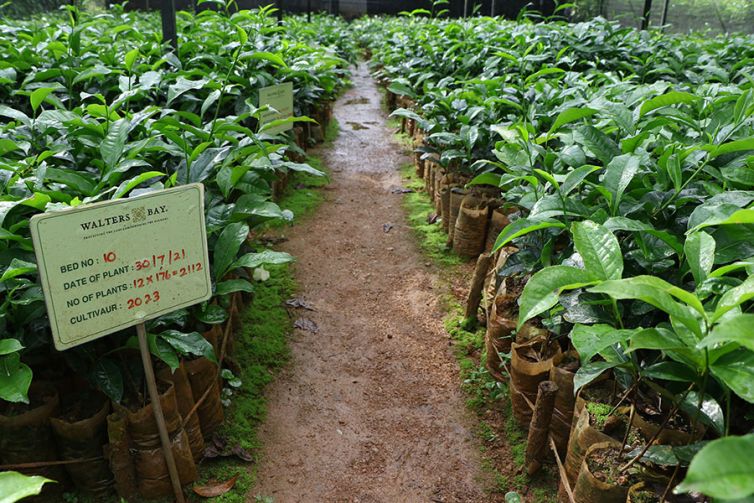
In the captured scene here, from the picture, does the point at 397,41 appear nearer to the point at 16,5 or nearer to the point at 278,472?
the point at 278,472

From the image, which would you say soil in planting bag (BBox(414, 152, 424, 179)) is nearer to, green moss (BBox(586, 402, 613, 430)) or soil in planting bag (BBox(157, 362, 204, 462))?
soil in planting bag (BBox(157, 362, 204, 462))

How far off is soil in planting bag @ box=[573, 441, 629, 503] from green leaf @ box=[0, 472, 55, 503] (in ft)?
4.43

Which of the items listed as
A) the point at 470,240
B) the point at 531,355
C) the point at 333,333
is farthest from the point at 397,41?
the point at 531,355

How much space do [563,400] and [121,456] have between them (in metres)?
1.48

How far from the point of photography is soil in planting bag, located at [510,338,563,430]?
7.22ft

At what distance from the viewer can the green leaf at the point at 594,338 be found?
136cm

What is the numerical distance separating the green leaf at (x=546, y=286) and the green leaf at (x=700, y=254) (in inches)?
9.6

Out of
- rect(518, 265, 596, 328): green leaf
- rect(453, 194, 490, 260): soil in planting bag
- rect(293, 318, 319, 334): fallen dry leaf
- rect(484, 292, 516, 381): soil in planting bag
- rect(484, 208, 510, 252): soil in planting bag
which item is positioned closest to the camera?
rect(518, 265, 596, 328): green leaf

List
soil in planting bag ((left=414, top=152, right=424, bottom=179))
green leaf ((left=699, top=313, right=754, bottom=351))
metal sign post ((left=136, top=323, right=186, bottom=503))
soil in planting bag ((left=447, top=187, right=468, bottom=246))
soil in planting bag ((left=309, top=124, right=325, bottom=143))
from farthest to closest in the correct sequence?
soil in planting bag ((left=309, top=124, right=325, bottom=143)), soil in planting bag ((left=414, top=152, right=424, bottom=179)), soil in planting bag ((left=447, top=187, right=468, bottom=246)), metal sign post ((left=136, top=323, right=186, bottom=503)), green leaf ((left=699, top=313, right=754, bottom=351))

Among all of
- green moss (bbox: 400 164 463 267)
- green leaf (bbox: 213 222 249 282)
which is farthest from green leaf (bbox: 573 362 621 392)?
green moss (bbox: 400 164 463 267)

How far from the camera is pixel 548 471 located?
2162 mm

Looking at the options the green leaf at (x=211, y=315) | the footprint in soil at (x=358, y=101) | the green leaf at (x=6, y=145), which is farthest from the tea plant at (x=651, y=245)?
the footprint in soil at (x=358, y=101)

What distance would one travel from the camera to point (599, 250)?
1.56 m

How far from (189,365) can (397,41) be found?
641 centimetres
